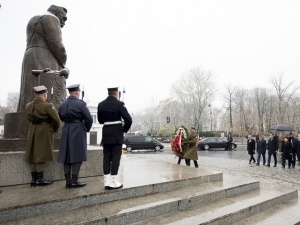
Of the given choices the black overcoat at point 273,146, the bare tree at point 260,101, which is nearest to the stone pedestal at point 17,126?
the black overcoat at point 273,146

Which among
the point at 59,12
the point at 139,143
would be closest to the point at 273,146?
the point at 59,12

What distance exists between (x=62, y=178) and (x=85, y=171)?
524mm

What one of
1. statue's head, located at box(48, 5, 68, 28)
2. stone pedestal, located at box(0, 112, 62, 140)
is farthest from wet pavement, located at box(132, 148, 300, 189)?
statue's head, located at box(48, 5, 68, 28)

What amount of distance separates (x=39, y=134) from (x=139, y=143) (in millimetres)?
21944

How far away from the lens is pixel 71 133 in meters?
4.30

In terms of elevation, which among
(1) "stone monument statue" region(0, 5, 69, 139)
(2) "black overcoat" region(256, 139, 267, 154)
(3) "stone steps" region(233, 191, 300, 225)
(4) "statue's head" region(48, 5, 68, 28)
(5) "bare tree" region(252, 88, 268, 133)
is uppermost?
(5) "bare tree" region(252, 88, 268, 133)

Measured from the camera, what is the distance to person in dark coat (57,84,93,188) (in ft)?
13.9

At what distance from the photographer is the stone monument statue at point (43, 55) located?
5473 mm

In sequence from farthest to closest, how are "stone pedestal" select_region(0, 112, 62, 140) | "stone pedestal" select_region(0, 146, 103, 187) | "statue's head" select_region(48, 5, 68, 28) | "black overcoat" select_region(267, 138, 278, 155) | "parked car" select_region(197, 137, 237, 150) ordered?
1. "parked car" select_region(197, 137, 237, 150)
2. "black overcoat" select_region(267, 138, 278, 155)
3. "statue's head" select_region(48, 5, 68, 28)
4. "stone pedestal" select_region(0, 112, 62, 140)
5. "stone pedestal" select_region(0, 146, 103, 187)

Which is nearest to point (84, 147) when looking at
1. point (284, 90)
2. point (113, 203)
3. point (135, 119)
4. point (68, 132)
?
point (68, 132)

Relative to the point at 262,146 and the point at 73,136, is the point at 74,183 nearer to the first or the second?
the point at 73,136

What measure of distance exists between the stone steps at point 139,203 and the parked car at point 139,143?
19.8 meters

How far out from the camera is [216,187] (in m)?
5.74

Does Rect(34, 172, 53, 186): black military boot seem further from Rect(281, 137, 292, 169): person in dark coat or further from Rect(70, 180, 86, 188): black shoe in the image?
Rect(281, 137, 292, 169): person in dark coat
